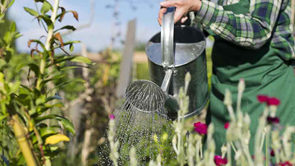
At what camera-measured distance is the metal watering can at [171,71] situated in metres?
1.26

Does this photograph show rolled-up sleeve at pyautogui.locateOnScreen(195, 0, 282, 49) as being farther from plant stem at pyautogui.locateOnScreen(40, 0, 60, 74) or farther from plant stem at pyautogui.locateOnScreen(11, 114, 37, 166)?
plant stem at pyautogui.locateOnScreen(11, 114, 37, 166)

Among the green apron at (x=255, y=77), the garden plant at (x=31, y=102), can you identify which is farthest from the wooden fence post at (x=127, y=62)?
the garden plant at (x=31, y=102)

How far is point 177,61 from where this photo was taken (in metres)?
1.41

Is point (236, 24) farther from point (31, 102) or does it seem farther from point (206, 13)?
point (31, 102)

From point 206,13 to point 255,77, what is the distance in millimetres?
411

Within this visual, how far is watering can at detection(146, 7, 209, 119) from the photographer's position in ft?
4.21

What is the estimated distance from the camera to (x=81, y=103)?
11.4 ft

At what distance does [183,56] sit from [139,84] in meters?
0.33

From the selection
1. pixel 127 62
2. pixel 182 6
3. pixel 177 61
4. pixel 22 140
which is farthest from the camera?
pixel 127 62

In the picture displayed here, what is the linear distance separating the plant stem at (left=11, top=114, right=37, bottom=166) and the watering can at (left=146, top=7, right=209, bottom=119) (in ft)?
1.95

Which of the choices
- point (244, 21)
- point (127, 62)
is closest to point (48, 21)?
point (244, 21)

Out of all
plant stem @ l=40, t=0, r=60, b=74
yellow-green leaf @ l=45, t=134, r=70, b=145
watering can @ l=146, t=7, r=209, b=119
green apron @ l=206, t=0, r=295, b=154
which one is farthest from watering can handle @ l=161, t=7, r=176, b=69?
yellow-green leaf @ l=45, t=134, r=70, b=145

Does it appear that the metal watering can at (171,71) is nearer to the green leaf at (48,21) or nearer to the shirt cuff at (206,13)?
the shirt cuff at (206,13)

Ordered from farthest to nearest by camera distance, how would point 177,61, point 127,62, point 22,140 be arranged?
point 127,62 < point 177,61 < point 22,140
